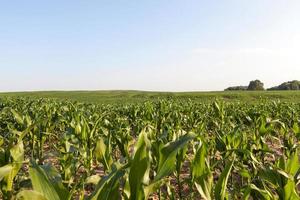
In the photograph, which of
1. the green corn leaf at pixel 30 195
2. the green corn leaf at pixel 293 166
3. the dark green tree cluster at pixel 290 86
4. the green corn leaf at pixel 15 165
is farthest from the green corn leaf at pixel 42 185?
the dark green tree cluster at pixel 290 86

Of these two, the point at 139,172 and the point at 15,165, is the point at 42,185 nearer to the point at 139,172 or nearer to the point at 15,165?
the point at 139,172

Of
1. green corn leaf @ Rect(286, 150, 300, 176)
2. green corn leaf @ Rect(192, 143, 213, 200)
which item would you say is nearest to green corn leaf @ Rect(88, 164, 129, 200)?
green corn leaf @ Rect(192, 143, 213, 200)

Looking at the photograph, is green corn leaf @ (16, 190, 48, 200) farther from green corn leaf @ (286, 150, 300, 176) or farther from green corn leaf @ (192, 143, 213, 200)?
green corn leaf @ (286, 150, 300, 176)

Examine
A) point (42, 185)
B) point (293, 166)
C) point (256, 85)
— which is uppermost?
point (256, 85)

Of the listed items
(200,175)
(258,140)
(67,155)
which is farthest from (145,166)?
(258,140)

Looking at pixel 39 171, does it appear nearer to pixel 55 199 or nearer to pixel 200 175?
pixel 55 199

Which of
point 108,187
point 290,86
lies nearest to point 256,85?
point 290,86

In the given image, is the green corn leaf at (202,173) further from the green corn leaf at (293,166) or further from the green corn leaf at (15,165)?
the green corn leaf at (15,165)

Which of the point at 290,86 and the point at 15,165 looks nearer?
the point at 15,165

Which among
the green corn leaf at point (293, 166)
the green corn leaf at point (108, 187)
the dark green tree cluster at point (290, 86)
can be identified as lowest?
the green corn leaf at point (293, 166)

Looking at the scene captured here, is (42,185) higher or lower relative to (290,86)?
lower

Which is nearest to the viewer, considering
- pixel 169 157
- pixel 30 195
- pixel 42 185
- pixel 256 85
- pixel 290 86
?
pixel 30 195

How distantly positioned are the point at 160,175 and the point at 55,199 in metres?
0.61

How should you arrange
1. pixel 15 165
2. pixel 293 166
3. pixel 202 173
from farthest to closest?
pixel 293 166 < pixel 202 173 < pixel 15 165
